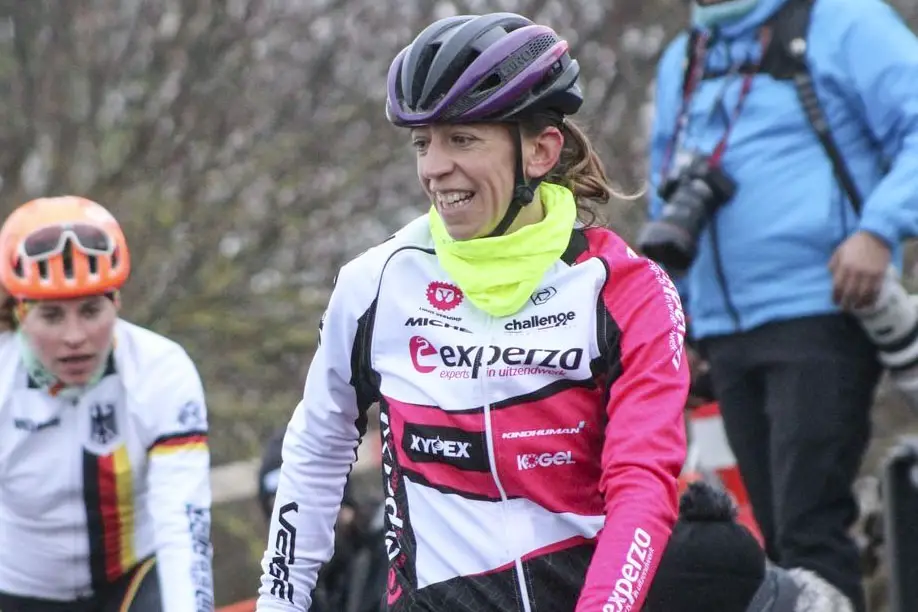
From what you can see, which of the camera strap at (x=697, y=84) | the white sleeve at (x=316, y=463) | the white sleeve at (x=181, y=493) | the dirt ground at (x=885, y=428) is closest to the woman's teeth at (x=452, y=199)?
the white sleeve at (x=316, y=463)

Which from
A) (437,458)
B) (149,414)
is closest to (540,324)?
(437,458)

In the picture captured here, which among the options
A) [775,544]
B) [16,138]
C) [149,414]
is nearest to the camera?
[149,414]

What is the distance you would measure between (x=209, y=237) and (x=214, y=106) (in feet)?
2.76

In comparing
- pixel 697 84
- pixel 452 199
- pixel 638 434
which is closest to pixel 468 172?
pixel 452 199

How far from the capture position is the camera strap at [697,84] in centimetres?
576

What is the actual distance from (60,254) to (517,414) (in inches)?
84.9

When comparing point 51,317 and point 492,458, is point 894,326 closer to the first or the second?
point 492,458

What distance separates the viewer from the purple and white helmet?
3779 millimetres

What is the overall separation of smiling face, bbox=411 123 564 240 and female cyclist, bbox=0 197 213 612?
5.45 ft

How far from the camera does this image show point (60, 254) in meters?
5.42

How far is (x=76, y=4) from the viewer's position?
37.6ft

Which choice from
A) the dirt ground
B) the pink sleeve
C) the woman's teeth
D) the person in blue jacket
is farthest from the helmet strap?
the dirt ground

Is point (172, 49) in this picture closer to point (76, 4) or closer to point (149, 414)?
point (76, 4)

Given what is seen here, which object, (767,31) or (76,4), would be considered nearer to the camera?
(767,31)
